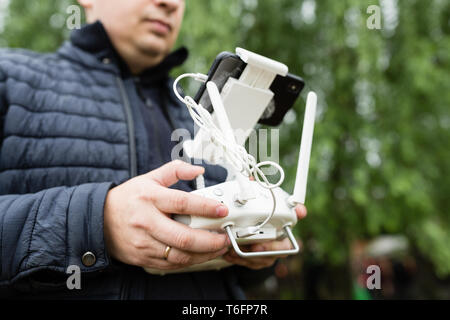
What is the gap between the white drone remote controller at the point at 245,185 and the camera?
59 centimetres

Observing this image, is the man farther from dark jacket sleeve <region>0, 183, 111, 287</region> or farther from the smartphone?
the smartphone

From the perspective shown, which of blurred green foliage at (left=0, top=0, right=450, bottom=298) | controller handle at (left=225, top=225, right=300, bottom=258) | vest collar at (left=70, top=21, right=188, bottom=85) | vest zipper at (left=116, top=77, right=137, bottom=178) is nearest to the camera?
controller handle at (left=225, top=225, right=300, bottom=258)

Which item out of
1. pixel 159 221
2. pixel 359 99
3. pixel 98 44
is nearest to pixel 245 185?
pixel 159 221

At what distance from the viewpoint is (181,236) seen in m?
0.57

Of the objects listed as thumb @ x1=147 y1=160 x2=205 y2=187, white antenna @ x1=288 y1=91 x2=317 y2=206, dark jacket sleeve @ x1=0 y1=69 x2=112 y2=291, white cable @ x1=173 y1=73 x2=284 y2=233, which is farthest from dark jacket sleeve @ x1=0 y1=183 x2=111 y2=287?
white antenna @ x1=288 y1=91 x2=317 y2=206

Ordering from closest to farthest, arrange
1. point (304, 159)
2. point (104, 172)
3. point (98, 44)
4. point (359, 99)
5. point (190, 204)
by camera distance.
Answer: point (190, 204) < point (304, 159) < point (104, 172) < point (98, 44) < point (359, 99)

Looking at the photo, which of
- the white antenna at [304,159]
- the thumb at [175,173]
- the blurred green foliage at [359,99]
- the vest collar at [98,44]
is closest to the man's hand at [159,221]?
the thumb at [175,173]

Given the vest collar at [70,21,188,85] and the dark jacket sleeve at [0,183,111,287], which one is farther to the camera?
the vest collar at [70,21,188,85]

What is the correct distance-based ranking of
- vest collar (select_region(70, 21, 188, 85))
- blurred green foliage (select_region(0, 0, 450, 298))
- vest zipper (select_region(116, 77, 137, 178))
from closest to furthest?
1. vest zipper (select_region(116, 77, 137, 178))
2. vest collar (select_region(70, 21, 188, 85))
3. blurred green foliage (select_region(0, 0, 450, 298))

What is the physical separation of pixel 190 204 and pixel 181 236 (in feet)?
0.18

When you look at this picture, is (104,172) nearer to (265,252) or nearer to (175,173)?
(175,173)

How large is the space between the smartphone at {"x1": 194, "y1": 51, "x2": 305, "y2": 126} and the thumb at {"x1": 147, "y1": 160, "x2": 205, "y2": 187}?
0.43 ft

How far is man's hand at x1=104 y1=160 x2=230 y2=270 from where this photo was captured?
57 cm
